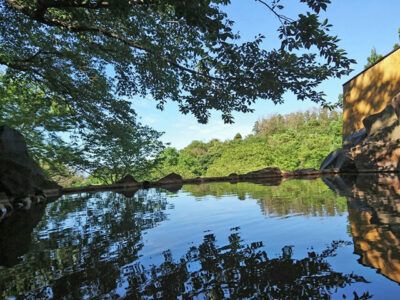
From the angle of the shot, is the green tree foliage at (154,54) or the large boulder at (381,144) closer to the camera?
the green tree foliage at (154,54)

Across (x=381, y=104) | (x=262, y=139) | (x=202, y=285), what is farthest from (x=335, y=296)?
(x=262, y=139)

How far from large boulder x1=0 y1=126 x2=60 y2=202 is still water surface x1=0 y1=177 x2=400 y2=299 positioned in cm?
446

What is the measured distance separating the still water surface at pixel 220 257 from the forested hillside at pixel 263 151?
649 inches

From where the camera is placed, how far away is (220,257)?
203 centimetres

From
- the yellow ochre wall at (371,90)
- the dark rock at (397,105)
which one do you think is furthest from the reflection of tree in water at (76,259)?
the yellow ochre wall at (371,90)

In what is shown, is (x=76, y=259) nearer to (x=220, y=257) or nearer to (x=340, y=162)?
(x=220, y=257)

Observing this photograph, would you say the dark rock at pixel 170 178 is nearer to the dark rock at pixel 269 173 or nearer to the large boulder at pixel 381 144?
the dark rock at pixel 269 173

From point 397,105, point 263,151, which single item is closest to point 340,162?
point 397,105

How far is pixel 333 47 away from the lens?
12.7ft

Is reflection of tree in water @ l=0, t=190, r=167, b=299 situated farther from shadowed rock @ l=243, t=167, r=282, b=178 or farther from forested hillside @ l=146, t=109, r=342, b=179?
forested hillside @ l=146, t=109, r=342, b=179

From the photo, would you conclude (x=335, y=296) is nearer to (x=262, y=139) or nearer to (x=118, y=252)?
(x=118, y=252)

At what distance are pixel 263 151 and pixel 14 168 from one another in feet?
74.4

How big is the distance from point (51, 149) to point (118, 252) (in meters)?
12.8

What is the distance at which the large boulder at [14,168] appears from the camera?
725cm
